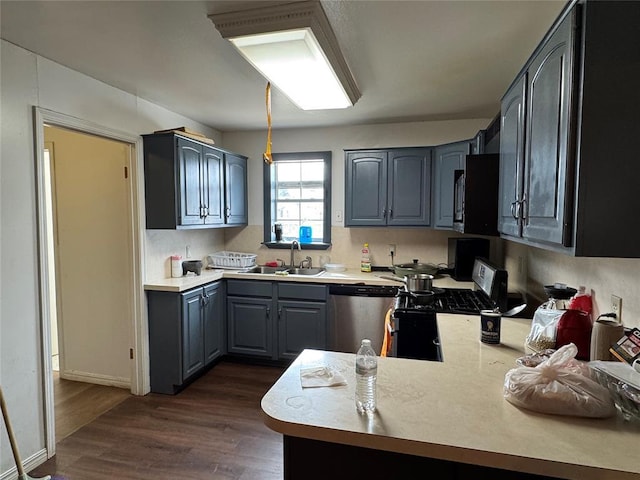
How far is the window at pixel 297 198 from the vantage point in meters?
3.94

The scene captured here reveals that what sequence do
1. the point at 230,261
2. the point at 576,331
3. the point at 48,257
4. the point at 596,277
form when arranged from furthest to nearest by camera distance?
the point at 230,261 < the point at 48,257 < the point at 596,277 < the point at 576,331

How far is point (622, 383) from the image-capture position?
39.7 inches

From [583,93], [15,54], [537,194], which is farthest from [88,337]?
[583,93]

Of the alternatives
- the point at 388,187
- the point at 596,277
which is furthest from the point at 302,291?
the point at 596,277

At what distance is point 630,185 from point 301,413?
1143 millimetres

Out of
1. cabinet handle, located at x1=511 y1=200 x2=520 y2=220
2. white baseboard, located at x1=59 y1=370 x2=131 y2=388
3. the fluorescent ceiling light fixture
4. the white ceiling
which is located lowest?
white baseboard, located at x1=59 y1=370 x2=131 y2=388

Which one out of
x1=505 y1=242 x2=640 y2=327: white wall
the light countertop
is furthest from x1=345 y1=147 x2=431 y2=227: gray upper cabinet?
x1=505 y1=242 x2=640 y2=327: white wall

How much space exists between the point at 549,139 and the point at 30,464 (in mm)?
3105

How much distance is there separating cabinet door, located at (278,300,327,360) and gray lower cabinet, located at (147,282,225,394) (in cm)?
75

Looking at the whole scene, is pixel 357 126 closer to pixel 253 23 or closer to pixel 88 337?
pixel 253 23

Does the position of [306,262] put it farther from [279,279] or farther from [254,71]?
[254,71]

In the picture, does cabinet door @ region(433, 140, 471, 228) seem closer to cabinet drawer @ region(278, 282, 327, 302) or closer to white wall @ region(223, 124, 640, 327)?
white wall @ region(223, 124, 640, 327)

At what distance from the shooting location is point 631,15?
97cm

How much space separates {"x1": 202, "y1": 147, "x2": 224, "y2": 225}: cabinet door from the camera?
129 inches
